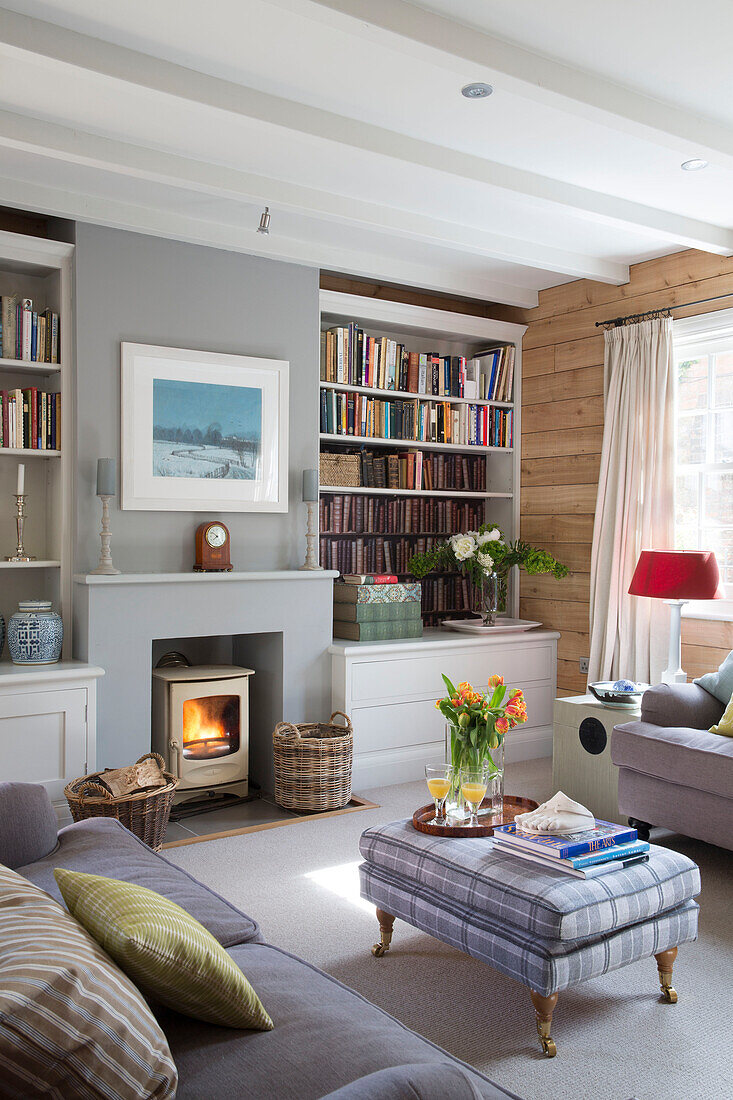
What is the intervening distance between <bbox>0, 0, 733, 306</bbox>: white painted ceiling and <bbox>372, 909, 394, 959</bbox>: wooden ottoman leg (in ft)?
8.32

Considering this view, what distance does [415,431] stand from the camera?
5176mm

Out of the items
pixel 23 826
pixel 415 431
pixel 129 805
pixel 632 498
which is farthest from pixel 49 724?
pixel 632 498

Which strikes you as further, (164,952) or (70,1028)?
(164,952)

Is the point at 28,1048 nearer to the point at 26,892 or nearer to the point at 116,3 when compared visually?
the point at 26,892

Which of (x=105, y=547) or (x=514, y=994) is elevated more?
(x=105, y=547)

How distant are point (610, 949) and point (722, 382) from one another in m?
3.12

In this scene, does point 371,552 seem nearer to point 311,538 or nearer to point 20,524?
point 311,538

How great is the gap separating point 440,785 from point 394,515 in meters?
2.74

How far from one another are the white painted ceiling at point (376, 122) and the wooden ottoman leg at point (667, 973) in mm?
2577

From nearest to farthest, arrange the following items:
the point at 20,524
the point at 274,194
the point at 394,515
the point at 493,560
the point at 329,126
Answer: the point at 329,126
the point at 274,194
the point at 20,524
the point at 493,560
the point at 394,515

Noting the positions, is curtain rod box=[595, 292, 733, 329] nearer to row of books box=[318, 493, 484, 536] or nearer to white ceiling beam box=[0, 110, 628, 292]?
white ceiling beam box=[0, 110, 628, 292]

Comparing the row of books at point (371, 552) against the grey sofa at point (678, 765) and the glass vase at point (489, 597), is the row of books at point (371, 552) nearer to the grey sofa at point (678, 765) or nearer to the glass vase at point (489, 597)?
the glass vase at point (489, 597)

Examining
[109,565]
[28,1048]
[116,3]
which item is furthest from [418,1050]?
[109,565]

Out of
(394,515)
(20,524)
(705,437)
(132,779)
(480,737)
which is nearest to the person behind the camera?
(480,737)
